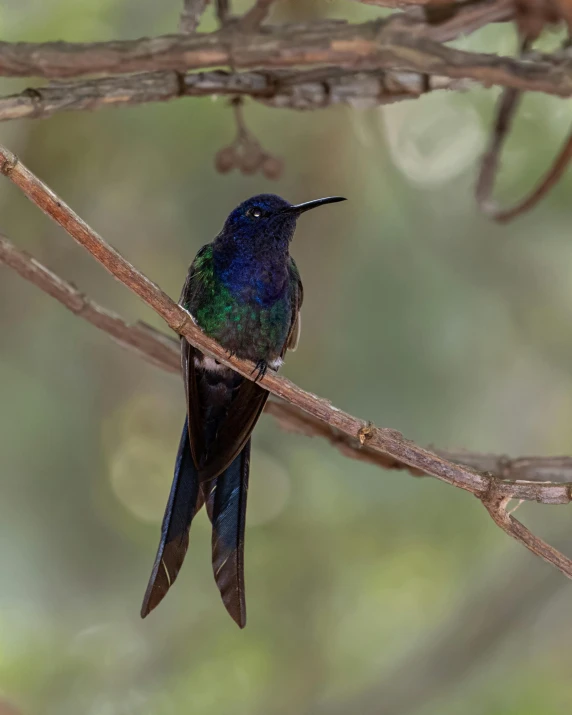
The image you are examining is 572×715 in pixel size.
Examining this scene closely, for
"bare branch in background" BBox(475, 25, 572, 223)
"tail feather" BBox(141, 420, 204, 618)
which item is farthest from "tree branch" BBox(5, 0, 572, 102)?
"tail feather" BBox(141, 420, 204, 618)

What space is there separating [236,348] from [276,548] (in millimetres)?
1657

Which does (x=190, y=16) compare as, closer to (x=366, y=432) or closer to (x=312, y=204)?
(x=312, y=204)

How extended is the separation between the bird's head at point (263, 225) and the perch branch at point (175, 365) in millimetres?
415

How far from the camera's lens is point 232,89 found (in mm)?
2057

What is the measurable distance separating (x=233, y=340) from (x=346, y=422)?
84 cm

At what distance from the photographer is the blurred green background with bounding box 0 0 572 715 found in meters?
3.32

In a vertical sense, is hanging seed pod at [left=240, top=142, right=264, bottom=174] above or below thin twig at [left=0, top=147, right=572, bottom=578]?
above

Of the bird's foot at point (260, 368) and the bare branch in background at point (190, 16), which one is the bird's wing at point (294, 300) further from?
the bare branch in background at point (190, 16)

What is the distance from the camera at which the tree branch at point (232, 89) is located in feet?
6.01

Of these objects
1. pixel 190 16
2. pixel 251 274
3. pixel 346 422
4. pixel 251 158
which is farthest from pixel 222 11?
pixel 346 422

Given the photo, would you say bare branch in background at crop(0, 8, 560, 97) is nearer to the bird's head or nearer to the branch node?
the bird's head

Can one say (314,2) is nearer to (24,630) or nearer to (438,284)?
(438,284)

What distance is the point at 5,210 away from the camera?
12.0ft

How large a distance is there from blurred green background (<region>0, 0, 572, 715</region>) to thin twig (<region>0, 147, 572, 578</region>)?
187 centimetres
